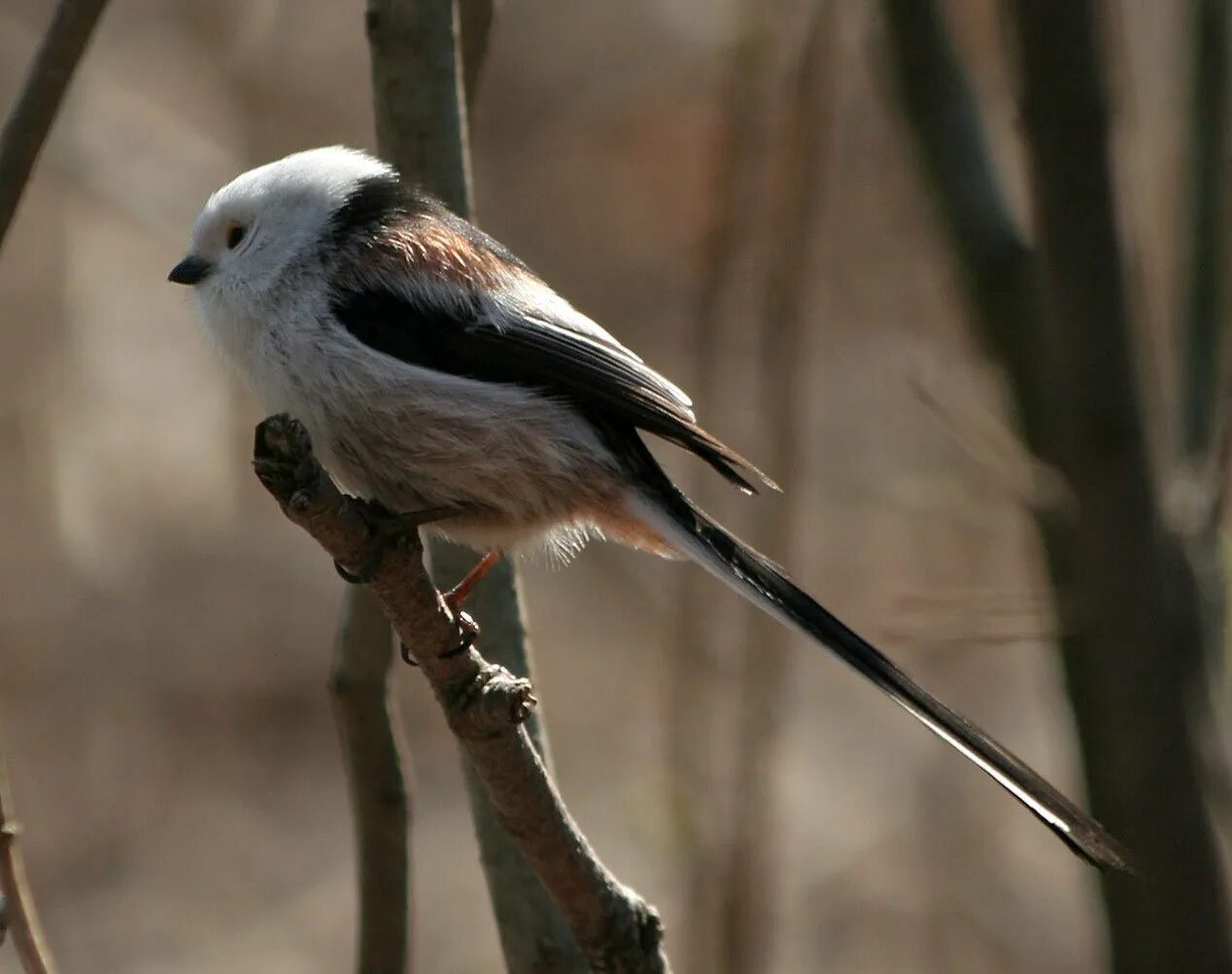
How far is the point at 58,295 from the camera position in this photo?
612 centimetres

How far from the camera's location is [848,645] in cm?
213

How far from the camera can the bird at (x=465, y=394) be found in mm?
2232

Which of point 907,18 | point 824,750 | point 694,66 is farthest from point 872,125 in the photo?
point 907,18

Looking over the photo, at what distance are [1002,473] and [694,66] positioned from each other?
5243mm

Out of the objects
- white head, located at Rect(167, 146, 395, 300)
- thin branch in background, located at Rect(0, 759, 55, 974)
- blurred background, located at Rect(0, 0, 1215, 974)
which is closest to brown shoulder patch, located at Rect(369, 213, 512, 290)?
white head, located at Rect(167, 146, 395, 300)

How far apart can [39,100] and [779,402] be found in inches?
60.9

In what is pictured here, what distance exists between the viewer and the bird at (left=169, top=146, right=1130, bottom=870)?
223 centimetres

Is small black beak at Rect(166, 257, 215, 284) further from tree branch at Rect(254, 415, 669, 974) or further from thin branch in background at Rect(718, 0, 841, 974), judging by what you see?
thin branch in background at Rect(718, 0, 841, 974)

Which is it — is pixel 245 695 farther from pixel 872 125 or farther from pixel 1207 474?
pixel 1207 474

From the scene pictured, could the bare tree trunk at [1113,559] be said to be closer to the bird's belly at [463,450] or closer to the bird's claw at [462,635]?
the bird's belly at [463,450]

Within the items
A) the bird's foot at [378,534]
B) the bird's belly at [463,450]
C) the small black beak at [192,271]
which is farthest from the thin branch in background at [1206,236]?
the small black beak at [192,271]

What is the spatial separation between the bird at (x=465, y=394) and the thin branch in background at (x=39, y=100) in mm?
499

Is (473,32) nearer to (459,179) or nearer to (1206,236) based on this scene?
(459,179)

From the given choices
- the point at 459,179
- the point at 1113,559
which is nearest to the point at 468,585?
the point at 459,179
